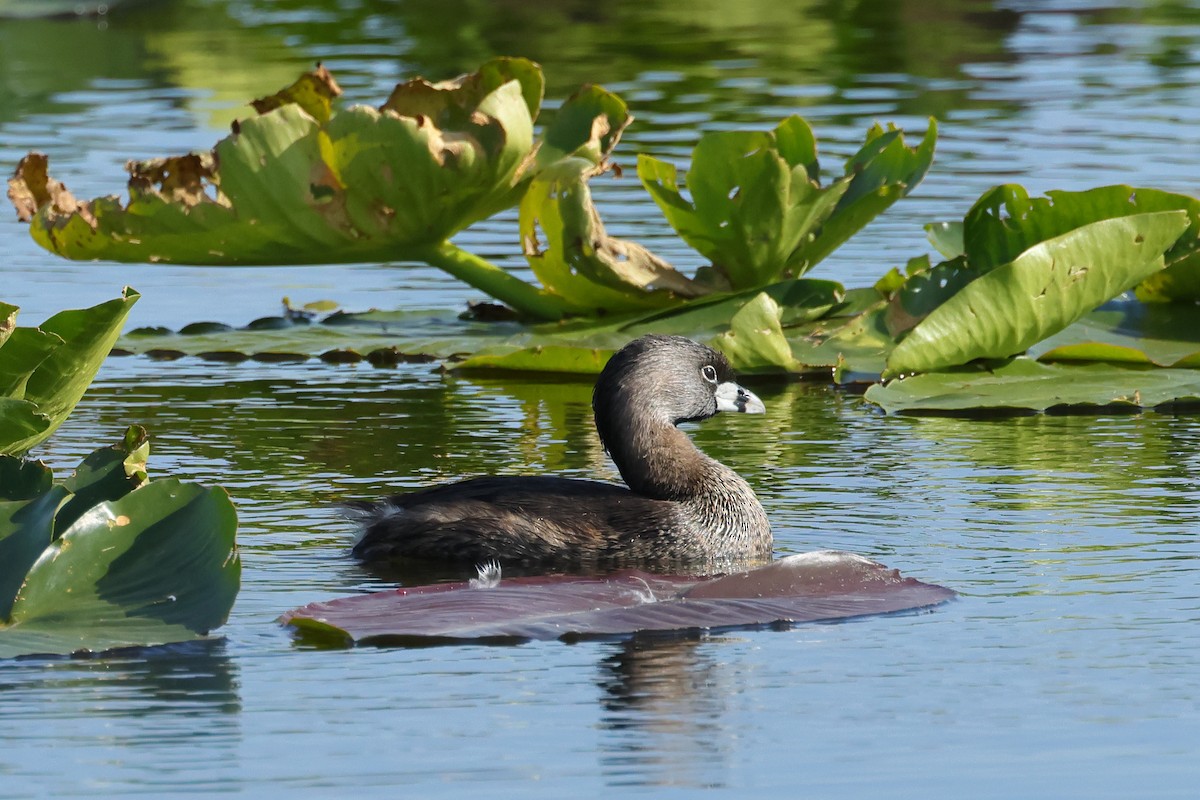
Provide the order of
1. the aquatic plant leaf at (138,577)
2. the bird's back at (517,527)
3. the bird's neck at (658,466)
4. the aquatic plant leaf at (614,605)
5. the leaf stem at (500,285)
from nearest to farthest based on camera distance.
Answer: the aquatic plant leaf at (138,577)
the aquatic plant leaf at (614,605)
the bird's back at (517,527)
the bird's neck at (658,466)
the leaf stem at (500,285)

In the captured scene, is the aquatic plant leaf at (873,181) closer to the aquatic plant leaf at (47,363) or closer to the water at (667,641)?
the water at (667,641)

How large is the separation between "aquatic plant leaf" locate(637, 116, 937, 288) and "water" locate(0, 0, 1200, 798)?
0.64 meters

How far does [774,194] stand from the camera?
8.91 metres

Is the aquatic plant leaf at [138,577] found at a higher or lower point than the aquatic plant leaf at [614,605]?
higher

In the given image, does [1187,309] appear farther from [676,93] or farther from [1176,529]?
[676,93]

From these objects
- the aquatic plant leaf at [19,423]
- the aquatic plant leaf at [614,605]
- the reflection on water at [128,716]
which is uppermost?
the aquatic plant leaf at [19,423]

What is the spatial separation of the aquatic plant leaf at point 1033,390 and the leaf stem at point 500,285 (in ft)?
5.78

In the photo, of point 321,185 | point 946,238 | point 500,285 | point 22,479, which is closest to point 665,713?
point 22,479

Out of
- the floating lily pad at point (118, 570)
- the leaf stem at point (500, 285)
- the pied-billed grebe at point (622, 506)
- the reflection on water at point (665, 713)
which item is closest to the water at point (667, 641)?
the reflection on water at point (665, 713)

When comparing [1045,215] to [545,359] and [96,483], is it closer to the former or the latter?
[545,359]

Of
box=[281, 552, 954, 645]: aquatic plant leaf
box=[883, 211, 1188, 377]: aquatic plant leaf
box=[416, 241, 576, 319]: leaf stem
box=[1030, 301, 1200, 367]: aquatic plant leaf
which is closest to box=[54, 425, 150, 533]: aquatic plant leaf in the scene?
box=[281, 552, 954, 645]: aquatic plant leaf

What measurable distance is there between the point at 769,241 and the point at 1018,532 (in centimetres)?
273

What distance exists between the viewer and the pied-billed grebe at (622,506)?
257 inches

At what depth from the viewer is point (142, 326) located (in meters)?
10.3
